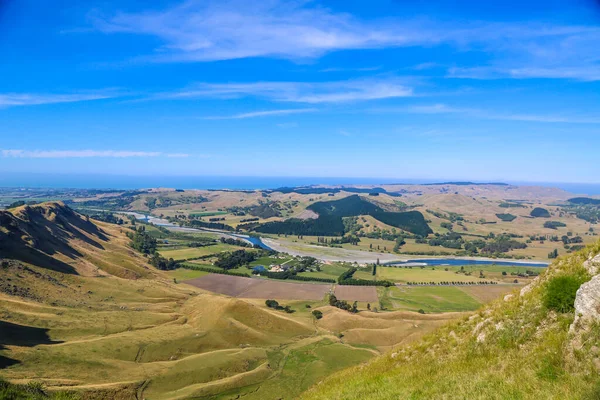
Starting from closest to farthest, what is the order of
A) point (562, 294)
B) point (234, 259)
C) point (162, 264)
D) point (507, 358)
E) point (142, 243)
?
point (507, 358) < point (562, 294) < point (162, 264) < point (234, 259) < point (142, 243)

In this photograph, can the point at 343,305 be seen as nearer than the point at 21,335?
No

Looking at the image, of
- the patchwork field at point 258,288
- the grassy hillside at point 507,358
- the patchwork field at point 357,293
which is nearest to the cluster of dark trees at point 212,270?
the patchwork field at point 258,288

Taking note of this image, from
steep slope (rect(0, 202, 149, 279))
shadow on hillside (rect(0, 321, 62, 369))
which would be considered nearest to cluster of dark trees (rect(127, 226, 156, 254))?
steep slope (rect(0, 202, 149, 279))

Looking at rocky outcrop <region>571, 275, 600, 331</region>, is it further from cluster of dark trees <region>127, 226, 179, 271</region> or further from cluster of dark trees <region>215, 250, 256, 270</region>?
cluster of dark trees <region>215, 250, 256, 270</region>

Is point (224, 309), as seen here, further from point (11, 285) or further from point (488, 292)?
point (488, 292)

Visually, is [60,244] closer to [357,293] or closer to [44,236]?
[44,236]

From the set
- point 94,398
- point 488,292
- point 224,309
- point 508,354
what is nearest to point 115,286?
point 224,309

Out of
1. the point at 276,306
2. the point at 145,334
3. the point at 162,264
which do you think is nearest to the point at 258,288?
the point at 276,306
